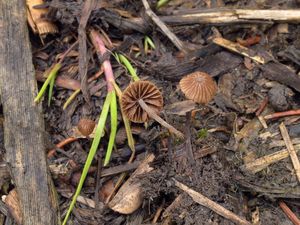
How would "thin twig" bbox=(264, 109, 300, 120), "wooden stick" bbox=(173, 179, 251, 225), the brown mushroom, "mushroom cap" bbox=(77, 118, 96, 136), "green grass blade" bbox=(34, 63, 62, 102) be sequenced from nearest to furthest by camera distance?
"wooden stick" bbox=(173, 179, 251, 225) < the brown mushroom < "mushroom cap" bbox=(77, 118, 96, 136) < "thin twig" bbox=(264, 109, 300, 120) < "green grass blade" bbox=(34, 63, 62, 102)

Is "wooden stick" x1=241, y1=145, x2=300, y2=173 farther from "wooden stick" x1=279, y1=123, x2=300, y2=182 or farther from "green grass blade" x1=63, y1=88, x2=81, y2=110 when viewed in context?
"green grass blade" x1=63, y1=88, x2=81, y2=110

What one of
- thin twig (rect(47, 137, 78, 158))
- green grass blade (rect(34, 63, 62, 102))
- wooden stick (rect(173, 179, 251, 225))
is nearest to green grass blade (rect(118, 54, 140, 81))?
green grass blade (rect(34, 63, 62, 102))

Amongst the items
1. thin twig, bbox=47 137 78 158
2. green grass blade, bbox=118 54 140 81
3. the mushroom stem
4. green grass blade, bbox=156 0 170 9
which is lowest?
thin twig, bbox=47 137 78 158

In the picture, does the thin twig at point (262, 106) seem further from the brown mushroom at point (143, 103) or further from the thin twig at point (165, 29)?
the thin twig at point (165, 29)

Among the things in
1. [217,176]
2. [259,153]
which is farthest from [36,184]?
[259,153]

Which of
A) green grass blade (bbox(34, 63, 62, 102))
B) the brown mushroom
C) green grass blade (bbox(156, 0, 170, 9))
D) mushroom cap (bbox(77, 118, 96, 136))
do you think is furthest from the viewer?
green grass blade (bbox(156, 0, 170, 9))

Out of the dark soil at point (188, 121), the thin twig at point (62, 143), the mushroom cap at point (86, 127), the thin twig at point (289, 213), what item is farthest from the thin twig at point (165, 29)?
the thin twig at point (289, 213)
